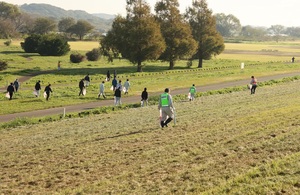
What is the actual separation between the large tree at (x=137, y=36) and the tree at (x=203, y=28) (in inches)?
514

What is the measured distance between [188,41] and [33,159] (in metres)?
57.5

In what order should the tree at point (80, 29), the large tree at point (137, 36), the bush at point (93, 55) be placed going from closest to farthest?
the large tree at point (137, 36) < the bush at point (93, 55) < the tree at point (80, 29)

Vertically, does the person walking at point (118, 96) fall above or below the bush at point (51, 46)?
below

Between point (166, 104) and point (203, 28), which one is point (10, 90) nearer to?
point (166, 104)

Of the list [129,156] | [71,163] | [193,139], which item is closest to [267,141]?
[193,139]

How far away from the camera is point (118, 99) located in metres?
30.8

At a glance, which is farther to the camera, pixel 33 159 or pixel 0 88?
pixel 0 88

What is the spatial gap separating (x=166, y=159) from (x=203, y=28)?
66.8 metres

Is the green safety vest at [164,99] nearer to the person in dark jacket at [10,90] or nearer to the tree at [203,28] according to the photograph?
the person in dark jacket at [10,90]

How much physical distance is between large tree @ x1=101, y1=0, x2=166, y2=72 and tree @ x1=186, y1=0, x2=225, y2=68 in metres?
13.1

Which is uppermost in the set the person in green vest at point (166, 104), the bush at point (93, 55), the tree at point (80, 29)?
the tree at point (80, 29)

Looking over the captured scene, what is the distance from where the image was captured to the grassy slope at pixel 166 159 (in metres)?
8.89

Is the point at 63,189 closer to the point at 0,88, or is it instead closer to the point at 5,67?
the point at 0,88

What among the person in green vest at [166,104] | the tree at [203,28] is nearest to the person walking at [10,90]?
the person in green vest at [166,104]
